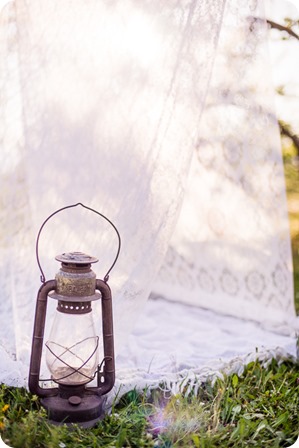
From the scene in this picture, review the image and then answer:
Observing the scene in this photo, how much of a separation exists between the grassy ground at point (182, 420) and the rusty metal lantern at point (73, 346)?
1.9 inches

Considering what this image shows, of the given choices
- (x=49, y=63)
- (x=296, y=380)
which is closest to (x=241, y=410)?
(x=296, y=380)

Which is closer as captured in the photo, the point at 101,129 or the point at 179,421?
the point at 179,421

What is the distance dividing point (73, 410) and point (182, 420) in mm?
341

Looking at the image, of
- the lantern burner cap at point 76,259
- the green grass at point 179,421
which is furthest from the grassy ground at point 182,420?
the lantern burner cap at point 76,259

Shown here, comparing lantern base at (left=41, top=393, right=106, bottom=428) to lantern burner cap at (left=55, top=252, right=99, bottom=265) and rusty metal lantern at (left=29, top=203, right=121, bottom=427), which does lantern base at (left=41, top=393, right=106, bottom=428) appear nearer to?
rusty metal lantern at (left=29, top=203, right=121, bottom=427)

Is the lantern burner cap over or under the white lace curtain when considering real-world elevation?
under

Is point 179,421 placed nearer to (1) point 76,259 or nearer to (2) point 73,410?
(2) point 73,410

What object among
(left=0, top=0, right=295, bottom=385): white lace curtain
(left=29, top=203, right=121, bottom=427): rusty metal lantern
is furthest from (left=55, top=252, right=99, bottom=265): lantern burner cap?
(left=0, top=0, right=295, bottom=385): white lace curtain

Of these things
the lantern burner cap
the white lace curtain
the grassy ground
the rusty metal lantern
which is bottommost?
the grassy ground

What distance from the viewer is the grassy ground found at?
5.82 feet

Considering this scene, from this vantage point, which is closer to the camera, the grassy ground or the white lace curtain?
the grassy ground

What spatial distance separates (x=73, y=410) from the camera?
1.81 metres

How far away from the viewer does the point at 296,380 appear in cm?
226

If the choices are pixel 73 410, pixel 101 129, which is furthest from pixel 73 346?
pixel 101 129
